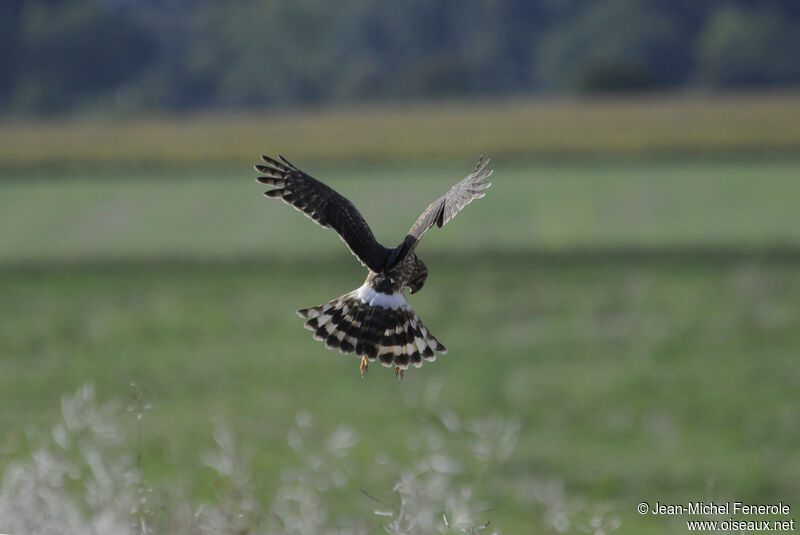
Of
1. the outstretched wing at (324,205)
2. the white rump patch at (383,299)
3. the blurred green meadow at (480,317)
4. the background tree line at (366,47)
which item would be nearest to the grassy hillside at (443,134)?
the blurred green meadow at (480,317)

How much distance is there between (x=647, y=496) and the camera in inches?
528

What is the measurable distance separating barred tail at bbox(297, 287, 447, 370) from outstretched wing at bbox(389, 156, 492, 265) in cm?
19

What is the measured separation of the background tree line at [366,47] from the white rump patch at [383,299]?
108ft

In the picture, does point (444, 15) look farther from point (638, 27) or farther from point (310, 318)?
point (310, 318)

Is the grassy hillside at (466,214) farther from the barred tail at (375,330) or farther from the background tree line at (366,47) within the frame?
the barred tail at (375,330)

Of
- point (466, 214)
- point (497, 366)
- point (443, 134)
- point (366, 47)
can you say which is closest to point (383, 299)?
point (497, 366)

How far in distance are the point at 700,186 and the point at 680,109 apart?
3151 mm

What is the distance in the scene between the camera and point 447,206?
201cm

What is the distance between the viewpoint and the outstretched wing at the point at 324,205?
2.01 meters

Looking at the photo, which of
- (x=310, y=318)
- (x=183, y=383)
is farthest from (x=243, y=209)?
(x=310, y=318)

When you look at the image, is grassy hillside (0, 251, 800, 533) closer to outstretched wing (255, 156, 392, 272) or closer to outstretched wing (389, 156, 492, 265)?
outstretched wing (255, 156, 392, 272)

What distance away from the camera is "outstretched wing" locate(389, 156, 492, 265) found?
76.6 inches

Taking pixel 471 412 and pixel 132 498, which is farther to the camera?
pixel 471 412

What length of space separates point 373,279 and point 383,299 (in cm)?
5
